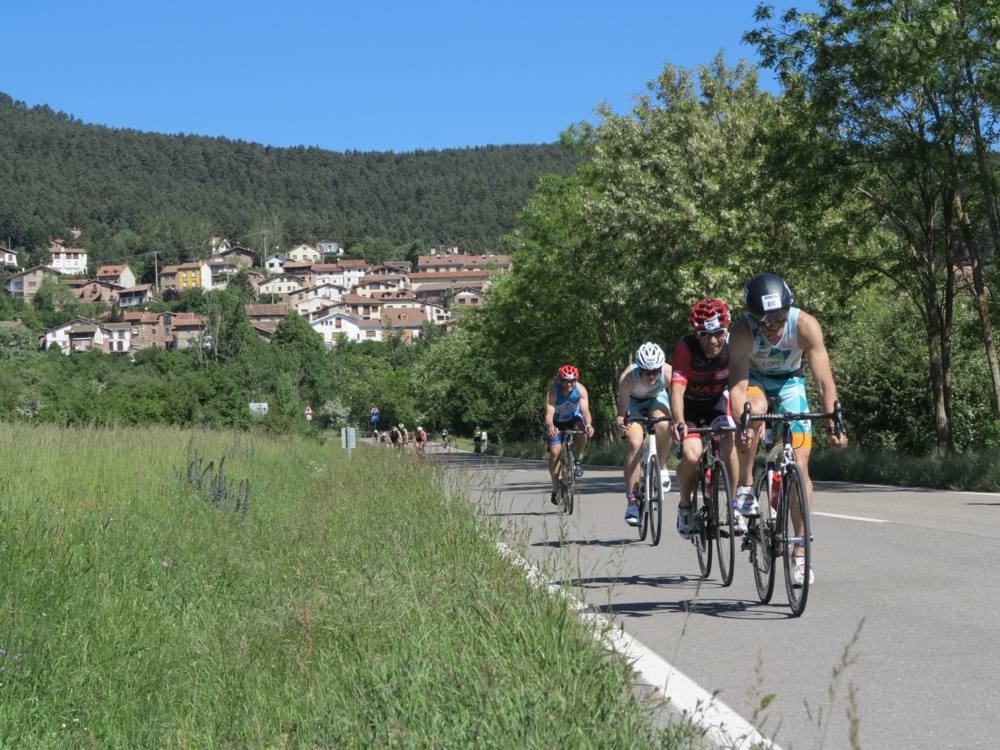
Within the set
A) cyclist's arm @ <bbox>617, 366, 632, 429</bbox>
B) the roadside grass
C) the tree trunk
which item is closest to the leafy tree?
the tree trunk

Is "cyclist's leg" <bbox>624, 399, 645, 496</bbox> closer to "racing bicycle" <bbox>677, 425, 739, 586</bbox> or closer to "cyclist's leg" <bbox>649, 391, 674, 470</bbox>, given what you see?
"cyclist's leg" <bbox>649, 391, 674, 470</bbox>

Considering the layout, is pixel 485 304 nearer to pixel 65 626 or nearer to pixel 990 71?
pixel 990 71

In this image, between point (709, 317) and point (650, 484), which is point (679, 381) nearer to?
point (709, 317)

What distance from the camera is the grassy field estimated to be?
183 inches

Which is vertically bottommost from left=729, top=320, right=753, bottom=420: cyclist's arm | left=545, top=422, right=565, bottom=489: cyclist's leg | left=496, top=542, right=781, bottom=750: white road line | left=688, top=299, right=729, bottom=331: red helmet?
left=496, top=542, right=781, bottom=750: white road line

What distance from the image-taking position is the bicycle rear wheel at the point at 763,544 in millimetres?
7887

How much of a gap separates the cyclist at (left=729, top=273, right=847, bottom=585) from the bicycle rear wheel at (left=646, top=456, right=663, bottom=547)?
3.32 m

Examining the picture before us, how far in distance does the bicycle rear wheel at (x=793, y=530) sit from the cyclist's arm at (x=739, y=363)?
52 centimetres

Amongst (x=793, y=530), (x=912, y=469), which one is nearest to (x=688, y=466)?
(x=793, y=530)

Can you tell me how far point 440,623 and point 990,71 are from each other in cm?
1766

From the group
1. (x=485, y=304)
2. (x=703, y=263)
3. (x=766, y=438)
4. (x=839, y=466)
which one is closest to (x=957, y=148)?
(x=839, y=466)

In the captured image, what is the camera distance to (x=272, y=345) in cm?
17025

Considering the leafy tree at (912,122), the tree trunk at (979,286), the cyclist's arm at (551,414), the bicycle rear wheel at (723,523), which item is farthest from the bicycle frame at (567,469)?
the tree trunk at (979,286)

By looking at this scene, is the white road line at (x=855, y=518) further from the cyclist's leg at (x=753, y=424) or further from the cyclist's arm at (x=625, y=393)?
the cyclist's leg at (x=753, y=424)
